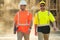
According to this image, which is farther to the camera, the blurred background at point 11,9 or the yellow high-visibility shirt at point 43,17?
the blurred background at point 11,9

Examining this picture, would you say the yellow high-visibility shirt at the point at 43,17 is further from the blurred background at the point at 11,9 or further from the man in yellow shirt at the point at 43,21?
the blurred background at the point at 11,9

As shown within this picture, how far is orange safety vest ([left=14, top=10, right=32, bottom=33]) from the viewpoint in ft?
24.2

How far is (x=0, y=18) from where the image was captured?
1351cm

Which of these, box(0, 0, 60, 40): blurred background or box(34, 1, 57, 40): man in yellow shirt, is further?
box(0, 0, 60, 40): blurred background

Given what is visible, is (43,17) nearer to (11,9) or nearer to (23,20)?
(23,20)

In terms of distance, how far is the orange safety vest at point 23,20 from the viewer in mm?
7371

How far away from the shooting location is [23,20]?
7375mm

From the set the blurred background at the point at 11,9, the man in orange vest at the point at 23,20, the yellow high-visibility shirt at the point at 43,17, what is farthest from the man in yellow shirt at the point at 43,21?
the blurred background at the point at 11,9

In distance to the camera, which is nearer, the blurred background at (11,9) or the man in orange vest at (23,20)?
the man in orange vest at (23,20)

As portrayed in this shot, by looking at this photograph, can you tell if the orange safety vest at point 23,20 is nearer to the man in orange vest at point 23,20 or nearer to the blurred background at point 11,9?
the man in orange vest at point 23,20

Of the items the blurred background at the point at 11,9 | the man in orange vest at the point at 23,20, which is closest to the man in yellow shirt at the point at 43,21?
the man in orange vest at the point at 23,20

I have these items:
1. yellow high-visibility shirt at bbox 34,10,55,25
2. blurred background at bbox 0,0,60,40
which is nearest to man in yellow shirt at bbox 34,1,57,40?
yellow high-visibility shirt at bbox 34,10,55,25

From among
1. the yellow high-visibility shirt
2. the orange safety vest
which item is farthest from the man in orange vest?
the yellow high-visibility shirt

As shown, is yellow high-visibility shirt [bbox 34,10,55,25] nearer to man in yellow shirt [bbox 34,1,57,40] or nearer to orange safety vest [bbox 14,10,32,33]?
man in yellow shirt [bbox 34,1,57,40]
